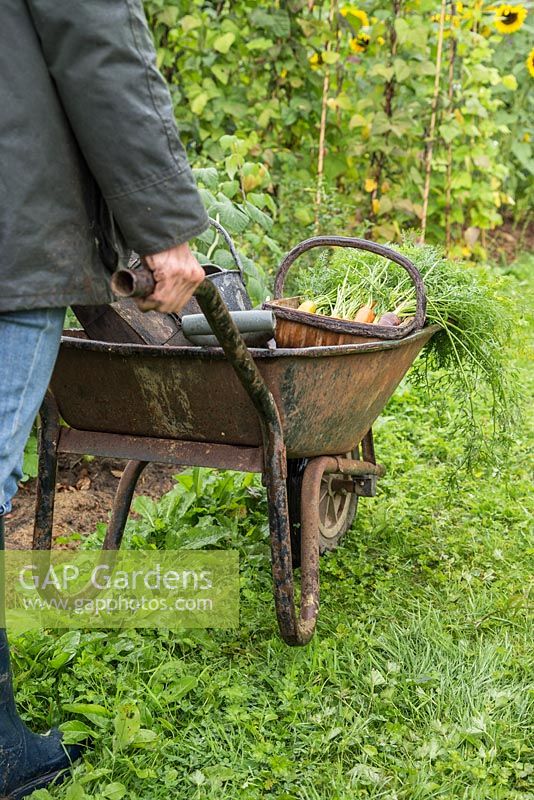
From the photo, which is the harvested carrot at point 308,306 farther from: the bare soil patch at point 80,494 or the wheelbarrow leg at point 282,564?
the bare soil patch at point 80,494

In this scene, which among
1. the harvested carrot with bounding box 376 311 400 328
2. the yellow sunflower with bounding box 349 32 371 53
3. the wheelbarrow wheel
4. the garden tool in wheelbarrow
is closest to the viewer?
the garden tool in wheelbarrow

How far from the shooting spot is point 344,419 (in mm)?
2373

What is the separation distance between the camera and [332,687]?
239 cm

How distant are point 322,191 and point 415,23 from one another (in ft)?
3.94

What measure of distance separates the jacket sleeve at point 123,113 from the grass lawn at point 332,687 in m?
1.17

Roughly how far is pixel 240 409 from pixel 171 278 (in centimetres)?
61

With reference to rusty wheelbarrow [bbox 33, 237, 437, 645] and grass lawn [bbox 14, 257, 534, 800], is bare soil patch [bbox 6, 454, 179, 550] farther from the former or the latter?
rusty wheelbarrow [bbox 33, 237, 437, 645]

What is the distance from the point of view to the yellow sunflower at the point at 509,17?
569cm

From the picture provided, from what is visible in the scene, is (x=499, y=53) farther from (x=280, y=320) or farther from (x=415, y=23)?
(x=280, y=320)

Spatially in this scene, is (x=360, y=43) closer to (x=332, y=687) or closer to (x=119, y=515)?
(x=119, y=515)

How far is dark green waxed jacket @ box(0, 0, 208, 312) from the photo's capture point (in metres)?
1.43

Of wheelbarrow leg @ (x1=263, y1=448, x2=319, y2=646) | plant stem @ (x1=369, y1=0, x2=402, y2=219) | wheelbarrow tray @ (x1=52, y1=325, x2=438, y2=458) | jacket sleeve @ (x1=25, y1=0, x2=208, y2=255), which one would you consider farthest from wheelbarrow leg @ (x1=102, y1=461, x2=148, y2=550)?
plant stem @ (x1=369, y1=0, x2=402, y2=219)

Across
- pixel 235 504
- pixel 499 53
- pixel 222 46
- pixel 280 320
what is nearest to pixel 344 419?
pixel 280 320

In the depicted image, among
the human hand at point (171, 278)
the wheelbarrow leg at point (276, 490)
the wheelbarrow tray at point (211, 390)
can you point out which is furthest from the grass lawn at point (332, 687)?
the human hand at point (171, 278)
